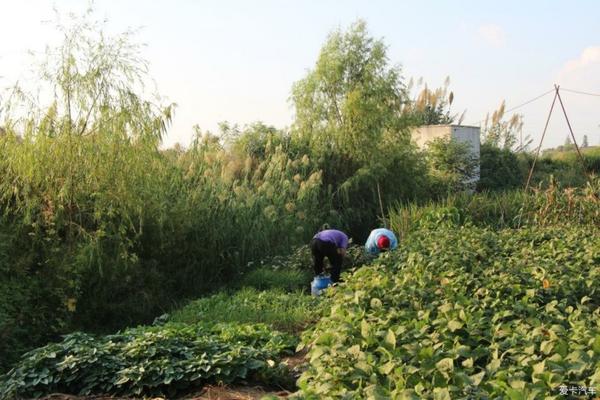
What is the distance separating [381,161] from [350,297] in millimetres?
9874

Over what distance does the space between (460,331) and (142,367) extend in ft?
7.68

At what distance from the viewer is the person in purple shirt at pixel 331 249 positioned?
9438 millimetres

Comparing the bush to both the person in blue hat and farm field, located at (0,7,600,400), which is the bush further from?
the person in blue hat

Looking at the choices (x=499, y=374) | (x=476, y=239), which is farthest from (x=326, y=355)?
(x=476, y=239)

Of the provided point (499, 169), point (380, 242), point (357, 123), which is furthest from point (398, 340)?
point (499, 169)

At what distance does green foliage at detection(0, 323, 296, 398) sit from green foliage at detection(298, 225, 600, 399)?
0.73 m

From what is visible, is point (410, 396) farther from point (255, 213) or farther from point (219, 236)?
point (255, 213)

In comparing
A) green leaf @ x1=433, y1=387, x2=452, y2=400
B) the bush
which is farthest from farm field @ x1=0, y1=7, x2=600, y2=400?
the bush

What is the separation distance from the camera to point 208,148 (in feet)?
40.7

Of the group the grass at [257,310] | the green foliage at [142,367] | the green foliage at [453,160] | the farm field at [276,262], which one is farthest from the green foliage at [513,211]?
the green foliage at [142,367]

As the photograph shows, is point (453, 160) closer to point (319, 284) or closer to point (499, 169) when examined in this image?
point (499, 169)

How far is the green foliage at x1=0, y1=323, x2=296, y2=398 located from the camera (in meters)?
4.86

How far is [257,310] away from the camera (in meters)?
7.63

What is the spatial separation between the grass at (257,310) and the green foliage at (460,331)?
118 cm
